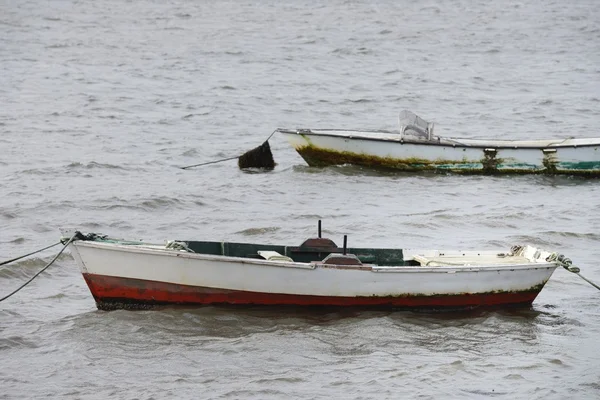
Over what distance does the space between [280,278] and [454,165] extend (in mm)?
9277

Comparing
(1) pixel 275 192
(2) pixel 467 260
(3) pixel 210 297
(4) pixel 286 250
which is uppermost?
(1) pixel 275 192

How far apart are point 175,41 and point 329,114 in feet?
46.0

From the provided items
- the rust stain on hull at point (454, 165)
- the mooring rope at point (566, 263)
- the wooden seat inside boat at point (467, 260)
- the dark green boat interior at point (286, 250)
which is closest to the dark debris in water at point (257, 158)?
the rust stain on hull at point (454, 165)

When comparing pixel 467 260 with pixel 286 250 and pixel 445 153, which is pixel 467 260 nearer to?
pixel 286 250

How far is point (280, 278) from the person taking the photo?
1281 cm

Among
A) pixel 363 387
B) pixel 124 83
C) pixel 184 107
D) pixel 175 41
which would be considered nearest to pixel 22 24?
pixel 175 41

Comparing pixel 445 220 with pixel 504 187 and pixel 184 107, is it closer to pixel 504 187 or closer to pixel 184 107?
pixel 504 187

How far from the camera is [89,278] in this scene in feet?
43.1

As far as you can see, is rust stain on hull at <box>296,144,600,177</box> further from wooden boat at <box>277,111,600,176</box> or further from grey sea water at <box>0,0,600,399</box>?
grey sea water at <box>0,0,600,399</box>

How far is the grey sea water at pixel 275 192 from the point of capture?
11.7 meters

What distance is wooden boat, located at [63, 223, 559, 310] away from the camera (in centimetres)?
1273

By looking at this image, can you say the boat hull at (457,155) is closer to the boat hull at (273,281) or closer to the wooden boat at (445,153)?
the wooden boat at (445,153)

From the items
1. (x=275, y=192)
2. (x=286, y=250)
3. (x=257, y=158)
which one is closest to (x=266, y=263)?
(x=286, y=250)

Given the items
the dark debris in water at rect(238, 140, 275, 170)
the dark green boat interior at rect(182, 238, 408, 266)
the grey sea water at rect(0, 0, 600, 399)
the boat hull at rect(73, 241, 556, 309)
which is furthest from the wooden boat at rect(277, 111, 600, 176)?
the boat hull at rect(73, 241, 556, 309)
